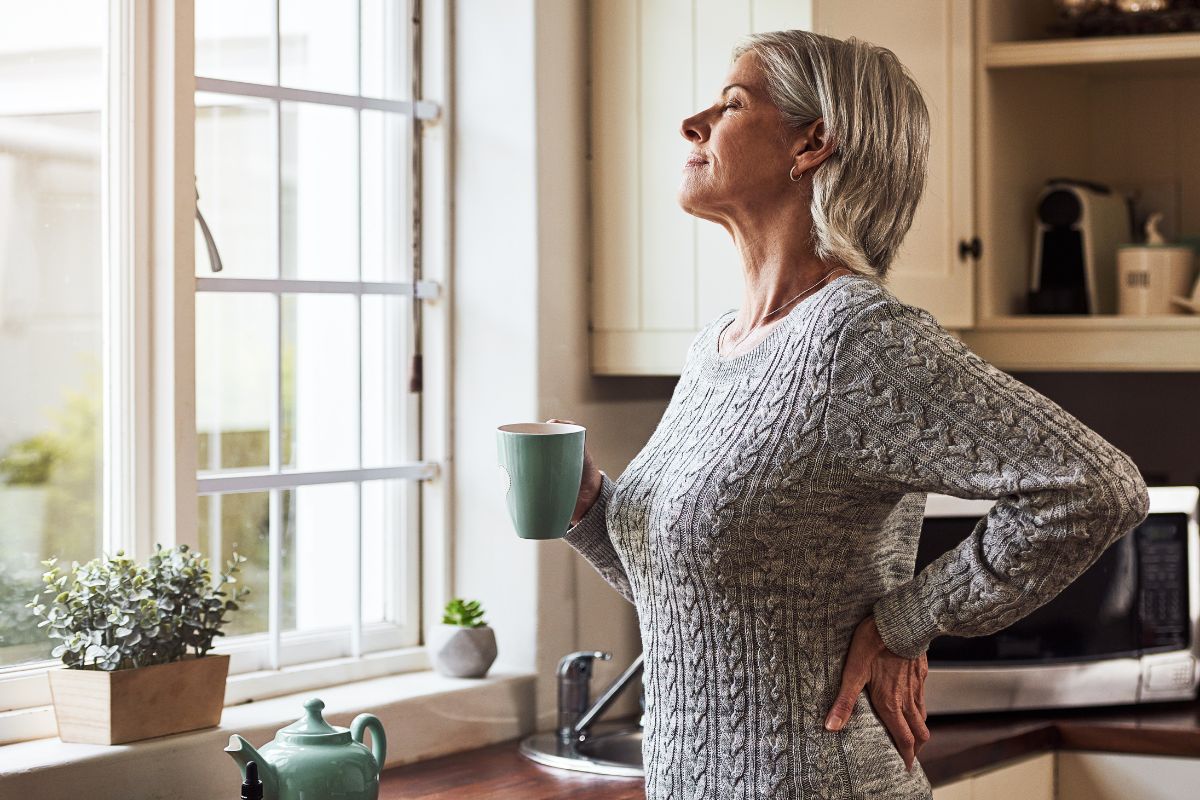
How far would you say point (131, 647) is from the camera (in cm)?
164

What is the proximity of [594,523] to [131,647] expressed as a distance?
1.96 feet

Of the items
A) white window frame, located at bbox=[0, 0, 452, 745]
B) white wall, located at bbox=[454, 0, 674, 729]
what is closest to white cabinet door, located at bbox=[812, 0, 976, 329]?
white wall, located at bbox=[454, 0, 674, 729]

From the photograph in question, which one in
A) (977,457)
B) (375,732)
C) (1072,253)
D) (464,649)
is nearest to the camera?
(977,457)

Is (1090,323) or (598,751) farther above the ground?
(1090,323)

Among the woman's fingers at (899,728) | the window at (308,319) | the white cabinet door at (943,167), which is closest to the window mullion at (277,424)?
the window at (308,319)

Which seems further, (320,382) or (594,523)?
(320,382)

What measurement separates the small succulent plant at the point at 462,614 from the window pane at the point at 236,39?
83 centimetres

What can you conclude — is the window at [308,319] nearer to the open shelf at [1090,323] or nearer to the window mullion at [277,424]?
the window mullion at [277,424]

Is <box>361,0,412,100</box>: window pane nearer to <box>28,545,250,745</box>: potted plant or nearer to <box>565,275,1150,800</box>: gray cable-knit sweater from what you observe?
<box>28,545,250,745</box>: potted plant

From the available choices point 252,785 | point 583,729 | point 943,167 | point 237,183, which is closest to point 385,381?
point 237,183

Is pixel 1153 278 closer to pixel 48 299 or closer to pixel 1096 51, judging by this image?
pixel 1096 51

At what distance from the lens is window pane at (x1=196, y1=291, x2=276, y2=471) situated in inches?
78.0

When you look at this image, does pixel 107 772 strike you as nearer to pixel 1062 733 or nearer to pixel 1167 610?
pixel 1062 733

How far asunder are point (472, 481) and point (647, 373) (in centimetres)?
33
